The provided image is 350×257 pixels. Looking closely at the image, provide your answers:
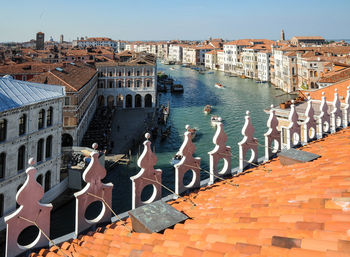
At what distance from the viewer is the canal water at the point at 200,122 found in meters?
25.1

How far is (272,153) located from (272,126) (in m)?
0.87

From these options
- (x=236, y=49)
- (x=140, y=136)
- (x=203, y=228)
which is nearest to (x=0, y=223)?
(x=203, y=228)

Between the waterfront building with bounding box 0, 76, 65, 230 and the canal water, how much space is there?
132 inches

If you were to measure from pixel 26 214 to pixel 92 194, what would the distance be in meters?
1.20

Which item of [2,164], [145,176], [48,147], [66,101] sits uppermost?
[66,101]

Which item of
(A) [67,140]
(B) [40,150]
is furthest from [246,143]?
(A) [67,140]

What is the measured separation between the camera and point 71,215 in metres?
21.4

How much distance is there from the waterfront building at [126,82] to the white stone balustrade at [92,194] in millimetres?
49976

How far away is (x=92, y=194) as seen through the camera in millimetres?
6004

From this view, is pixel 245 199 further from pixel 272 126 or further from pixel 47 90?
pixel 47 90

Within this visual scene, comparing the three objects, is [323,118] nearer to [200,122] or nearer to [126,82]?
[200,122]

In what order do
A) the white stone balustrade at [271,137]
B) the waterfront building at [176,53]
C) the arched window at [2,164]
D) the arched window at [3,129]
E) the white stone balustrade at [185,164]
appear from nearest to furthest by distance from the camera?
the white stone balustrade at [185,164]
the white stone balustrade at [271,137]
the arched window at [3,129]
the arched window at [2,164]
the waterfront building at [176,53]

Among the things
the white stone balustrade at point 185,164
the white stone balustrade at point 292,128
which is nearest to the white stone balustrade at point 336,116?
the white stone balustrade at point 292,128

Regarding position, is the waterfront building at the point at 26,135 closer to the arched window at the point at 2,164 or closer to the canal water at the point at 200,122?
the arched window at the point at 2,164
